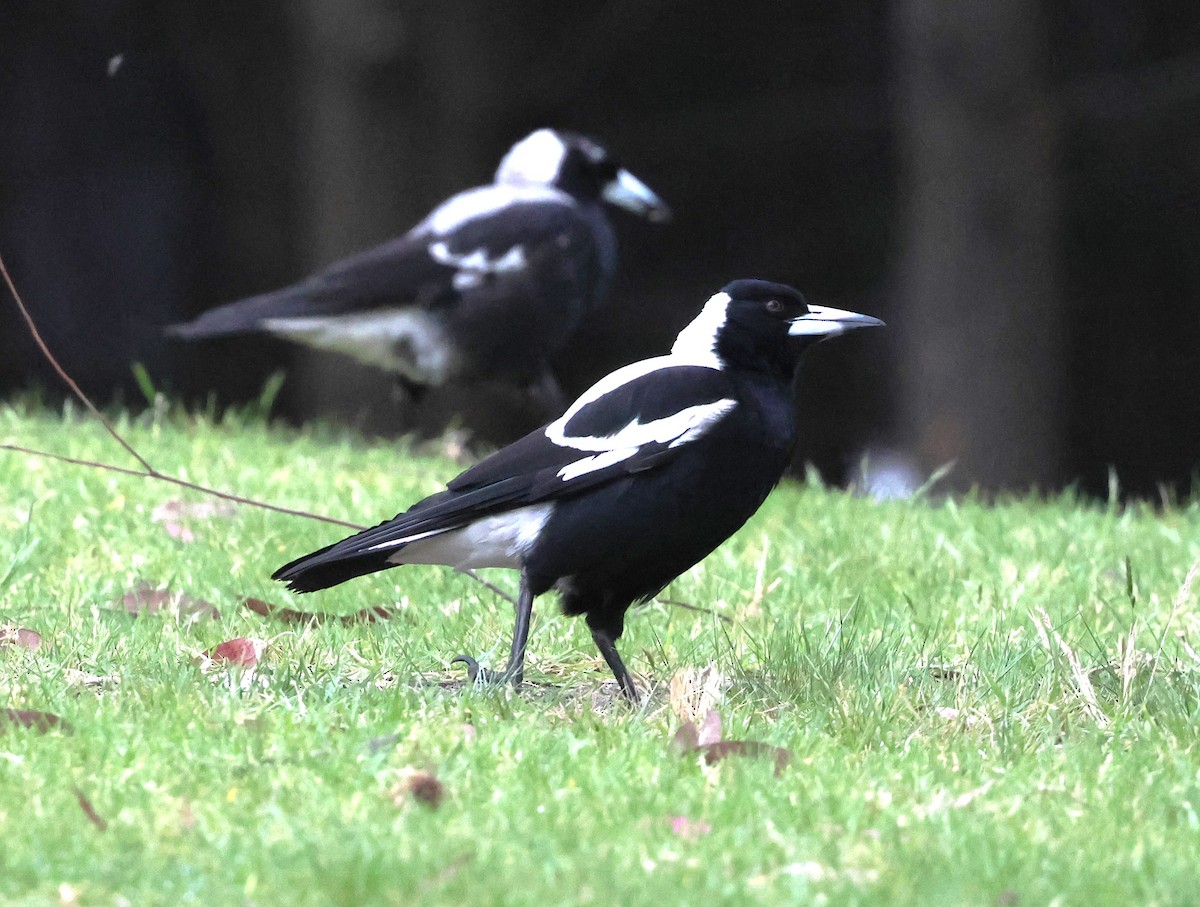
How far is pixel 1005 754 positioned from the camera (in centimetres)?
327

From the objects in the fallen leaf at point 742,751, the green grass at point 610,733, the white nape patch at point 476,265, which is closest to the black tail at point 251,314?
the white nape patch at point 476,265

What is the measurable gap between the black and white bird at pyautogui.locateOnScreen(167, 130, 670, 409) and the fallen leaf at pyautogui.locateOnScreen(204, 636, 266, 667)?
3973 millimetres

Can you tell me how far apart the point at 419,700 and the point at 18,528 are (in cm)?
204

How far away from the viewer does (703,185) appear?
40.8 ft

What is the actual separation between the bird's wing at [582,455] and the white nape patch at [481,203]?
4356mm

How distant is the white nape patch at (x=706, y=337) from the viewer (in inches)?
154

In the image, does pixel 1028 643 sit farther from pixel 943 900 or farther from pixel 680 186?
pixel 680 186

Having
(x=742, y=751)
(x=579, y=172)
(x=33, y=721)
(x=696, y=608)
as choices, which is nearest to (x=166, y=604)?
(x=33, y=721)

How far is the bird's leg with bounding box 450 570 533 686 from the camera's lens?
3.61 metres

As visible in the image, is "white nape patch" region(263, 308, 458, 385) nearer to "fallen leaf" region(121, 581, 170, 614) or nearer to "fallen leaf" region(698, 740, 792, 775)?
"fallen leaf" region(121, 581, 170, 614)

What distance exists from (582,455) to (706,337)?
0.43 meters

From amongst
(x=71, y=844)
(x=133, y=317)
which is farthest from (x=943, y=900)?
(x=133, y=317)

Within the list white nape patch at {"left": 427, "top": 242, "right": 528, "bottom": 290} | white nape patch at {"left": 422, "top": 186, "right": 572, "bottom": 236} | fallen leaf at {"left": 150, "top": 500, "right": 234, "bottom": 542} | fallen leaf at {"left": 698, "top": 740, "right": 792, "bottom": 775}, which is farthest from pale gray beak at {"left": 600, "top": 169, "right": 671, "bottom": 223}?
fallen leaf at {"left": 698, "top": 740, "right": 792, "bottom": 775}

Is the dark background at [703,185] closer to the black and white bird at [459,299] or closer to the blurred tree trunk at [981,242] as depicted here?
the blurred tree trunk at [981,242]
